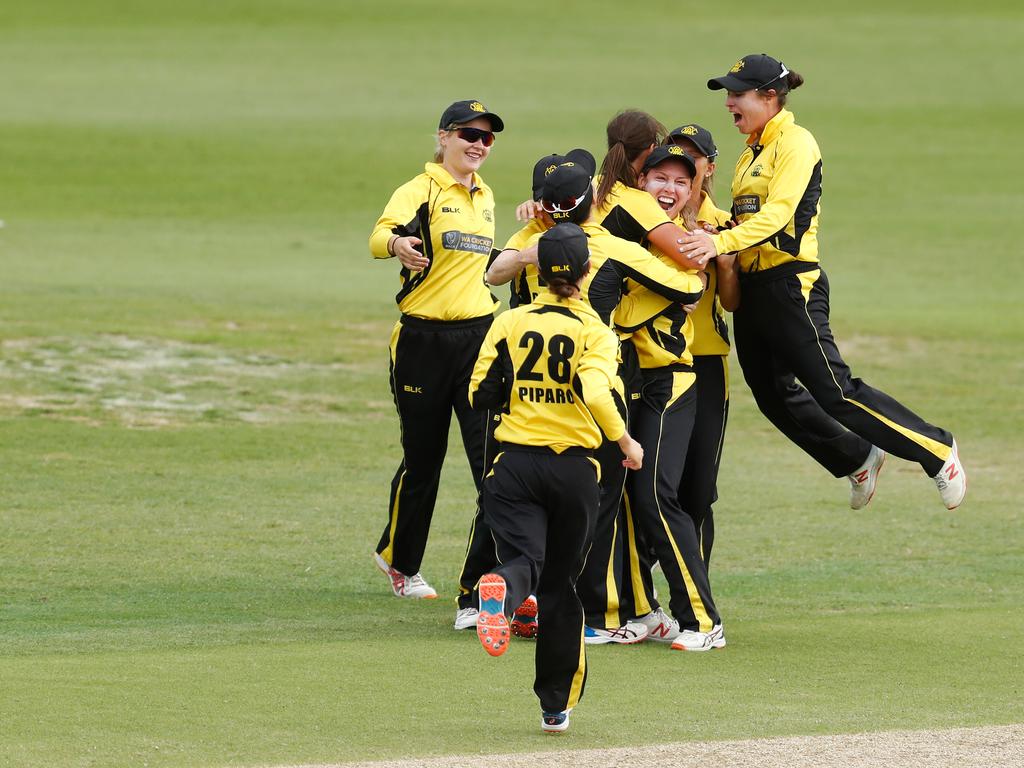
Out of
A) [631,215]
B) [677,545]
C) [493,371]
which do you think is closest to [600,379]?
[493,371]

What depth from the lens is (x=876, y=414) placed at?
8.39 metres

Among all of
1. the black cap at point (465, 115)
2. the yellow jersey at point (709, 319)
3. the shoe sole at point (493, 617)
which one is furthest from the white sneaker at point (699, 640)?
the black cap at point (465, 115)

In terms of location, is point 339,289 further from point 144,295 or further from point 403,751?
point 403,751

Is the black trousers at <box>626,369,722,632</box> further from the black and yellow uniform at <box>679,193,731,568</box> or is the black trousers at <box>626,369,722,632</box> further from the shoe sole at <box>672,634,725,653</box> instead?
the black and yellow uniform at <box>679,193,731,568</box>

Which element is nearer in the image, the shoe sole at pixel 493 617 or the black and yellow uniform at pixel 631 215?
the shoe sole at pixel 493 617

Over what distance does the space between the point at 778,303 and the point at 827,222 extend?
2164cm

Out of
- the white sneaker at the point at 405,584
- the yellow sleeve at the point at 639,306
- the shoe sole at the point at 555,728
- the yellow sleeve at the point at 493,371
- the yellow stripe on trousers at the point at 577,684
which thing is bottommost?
the white sneaker at the point at 405,584

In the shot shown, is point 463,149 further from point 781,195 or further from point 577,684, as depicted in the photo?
point 577,684

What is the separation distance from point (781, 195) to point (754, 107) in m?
0.52

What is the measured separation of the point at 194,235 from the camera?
27578 millimetres

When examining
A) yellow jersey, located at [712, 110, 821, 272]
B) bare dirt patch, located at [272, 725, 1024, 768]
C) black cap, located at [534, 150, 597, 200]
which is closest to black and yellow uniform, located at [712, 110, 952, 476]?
yellow jersey, located at [712, 110, 821, 272]

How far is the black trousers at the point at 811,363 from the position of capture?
323 inches

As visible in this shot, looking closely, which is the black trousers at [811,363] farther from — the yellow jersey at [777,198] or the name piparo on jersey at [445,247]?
the name piparo on jersey at [445,247]

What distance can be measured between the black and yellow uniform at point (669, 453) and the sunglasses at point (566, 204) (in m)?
0.79
